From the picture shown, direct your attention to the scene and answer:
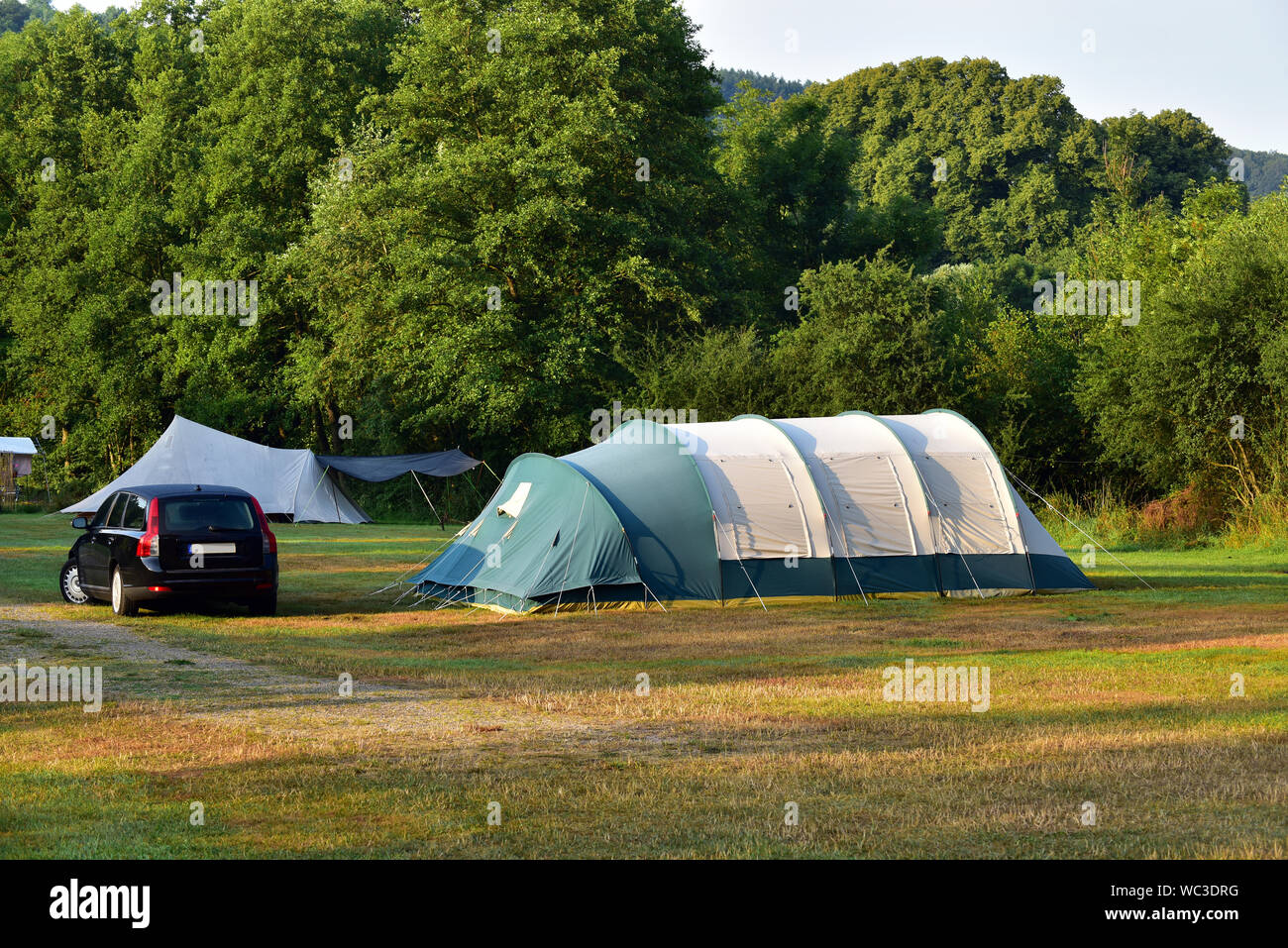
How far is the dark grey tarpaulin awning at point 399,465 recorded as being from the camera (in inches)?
1614

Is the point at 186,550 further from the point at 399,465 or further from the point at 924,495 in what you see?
the point at 399,465

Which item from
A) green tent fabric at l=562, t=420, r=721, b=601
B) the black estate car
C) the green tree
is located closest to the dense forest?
the green tree

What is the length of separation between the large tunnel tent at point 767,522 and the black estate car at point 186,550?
337 centimetres

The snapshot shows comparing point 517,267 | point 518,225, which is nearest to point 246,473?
point 517,267

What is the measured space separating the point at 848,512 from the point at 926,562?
145cm

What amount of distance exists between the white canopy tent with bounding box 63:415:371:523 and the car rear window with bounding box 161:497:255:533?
77.6ft

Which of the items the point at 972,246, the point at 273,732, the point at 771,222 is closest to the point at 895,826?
the point at 273,732

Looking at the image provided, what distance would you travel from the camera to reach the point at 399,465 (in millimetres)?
41375

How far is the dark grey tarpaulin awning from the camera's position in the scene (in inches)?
1614

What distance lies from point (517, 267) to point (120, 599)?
26.1 meters

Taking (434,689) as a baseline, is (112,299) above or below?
above

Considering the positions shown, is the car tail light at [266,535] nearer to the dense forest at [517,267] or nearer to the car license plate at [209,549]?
the car license plate at [209,549]

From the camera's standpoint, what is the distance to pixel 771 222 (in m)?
51.6
